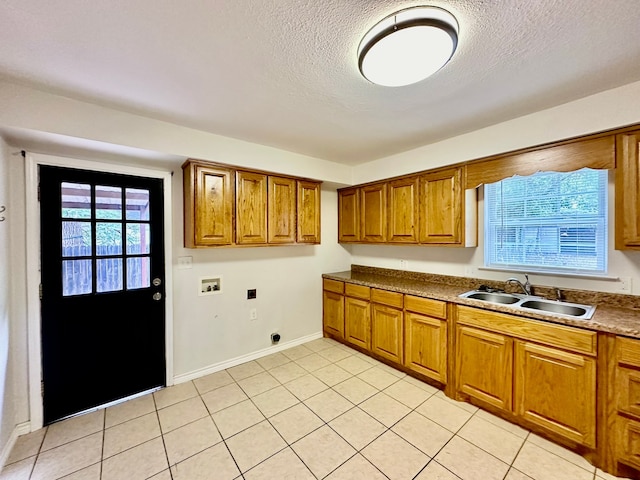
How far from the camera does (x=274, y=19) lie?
123 centimetres

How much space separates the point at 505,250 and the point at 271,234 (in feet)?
7.85

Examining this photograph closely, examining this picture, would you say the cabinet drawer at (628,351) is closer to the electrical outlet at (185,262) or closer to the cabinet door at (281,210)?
the cabinet door at (281,210)

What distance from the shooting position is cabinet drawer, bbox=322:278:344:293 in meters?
3.58

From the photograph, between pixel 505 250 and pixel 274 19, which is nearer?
pixel 274 19

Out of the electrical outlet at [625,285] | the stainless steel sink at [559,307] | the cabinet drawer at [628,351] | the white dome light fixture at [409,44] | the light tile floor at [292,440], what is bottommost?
the light tile floor at [292,440]

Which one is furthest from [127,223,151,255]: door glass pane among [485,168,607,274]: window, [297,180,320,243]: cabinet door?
[485,168,607,274]: window

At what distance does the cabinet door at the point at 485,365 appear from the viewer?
2109mm

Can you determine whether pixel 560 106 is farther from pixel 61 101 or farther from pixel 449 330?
pixel 61 101

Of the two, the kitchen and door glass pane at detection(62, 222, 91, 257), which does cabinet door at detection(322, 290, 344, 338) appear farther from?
door glass pane at detection(62, 222, 91, 257)

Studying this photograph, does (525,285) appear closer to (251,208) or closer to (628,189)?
(628,189)

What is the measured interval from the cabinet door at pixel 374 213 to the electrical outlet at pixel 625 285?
1987 mm

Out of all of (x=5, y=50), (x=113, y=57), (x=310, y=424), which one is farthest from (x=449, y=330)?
(x=5, y=50)

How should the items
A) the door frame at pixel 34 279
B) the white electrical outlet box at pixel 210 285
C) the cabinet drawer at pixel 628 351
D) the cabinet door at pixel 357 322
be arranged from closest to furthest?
1. the cabinet drawer at pixel 628 351
2. the door frame at pixel 34 279
3. the white electrical outlet box at pixel 210 285
4. the cabinet door at pixel 357 322

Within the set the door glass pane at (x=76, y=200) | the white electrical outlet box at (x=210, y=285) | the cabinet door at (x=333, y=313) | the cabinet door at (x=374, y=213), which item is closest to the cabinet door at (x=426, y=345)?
the cabinet door at (x=333, y=313)
